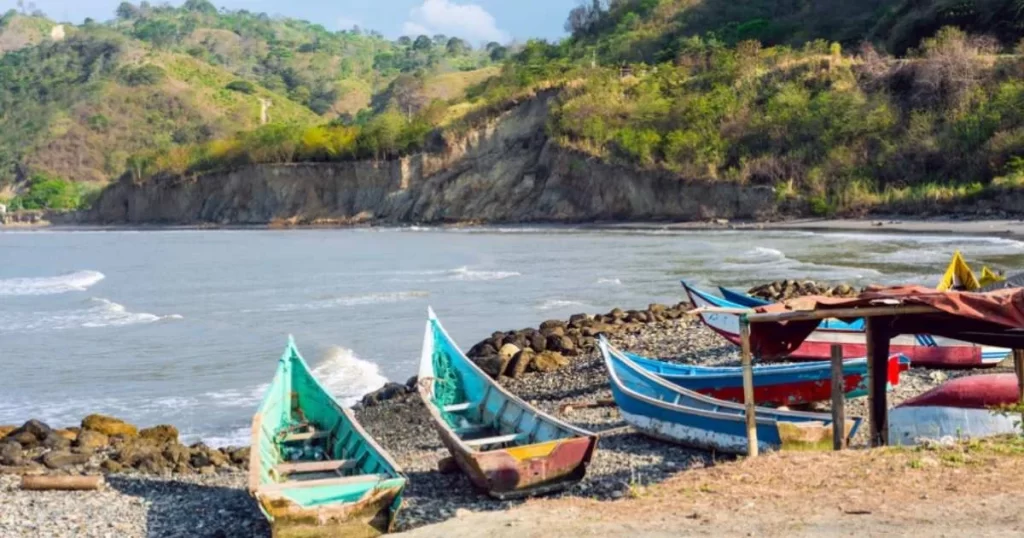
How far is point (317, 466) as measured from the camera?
11664 millimetres

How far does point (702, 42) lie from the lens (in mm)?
91500

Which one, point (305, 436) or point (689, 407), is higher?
point (689, 407)

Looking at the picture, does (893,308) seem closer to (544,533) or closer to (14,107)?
(544,533)

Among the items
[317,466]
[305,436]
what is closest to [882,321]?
[317,466]

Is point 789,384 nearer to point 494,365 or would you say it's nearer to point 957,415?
point 957,415

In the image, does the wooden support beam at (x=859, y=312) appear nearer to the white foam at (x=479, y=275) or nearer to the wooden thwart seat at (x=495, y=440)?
the wooden thwart seat at (x=495, y=440)

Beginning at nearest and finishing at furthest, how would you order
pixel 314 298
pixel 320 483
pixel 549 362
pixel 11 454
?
pixel 320 483 < pixel 11 454 < pixel 549 362 < pixel 314 298

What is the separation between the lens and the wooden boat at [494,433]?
429 inches

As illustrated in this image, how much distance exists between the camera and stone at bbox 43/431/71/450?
15.3 metres

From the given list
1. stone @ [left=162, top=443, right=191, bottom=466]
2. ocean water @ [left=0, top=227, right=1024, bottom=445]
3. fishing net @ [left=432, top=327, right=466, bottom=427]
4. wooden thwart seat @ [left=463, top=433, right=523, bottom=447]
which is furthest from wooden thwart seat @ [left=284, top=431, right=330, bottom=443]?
ocean water @ [left=0, top=227, right=1024, bottom=445]

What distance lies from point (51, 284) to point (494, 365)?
107 ft

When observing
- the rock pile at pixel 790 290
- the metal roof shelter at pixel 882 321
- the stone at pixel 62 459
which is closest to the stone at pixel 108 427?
the stone at pixel 62 459

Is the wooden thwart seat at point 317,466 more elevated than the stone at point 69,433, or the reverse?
the wooden thwart seat at point 317,466

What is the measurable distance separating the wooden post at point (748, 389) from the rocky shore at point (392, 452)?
26.9 inches
